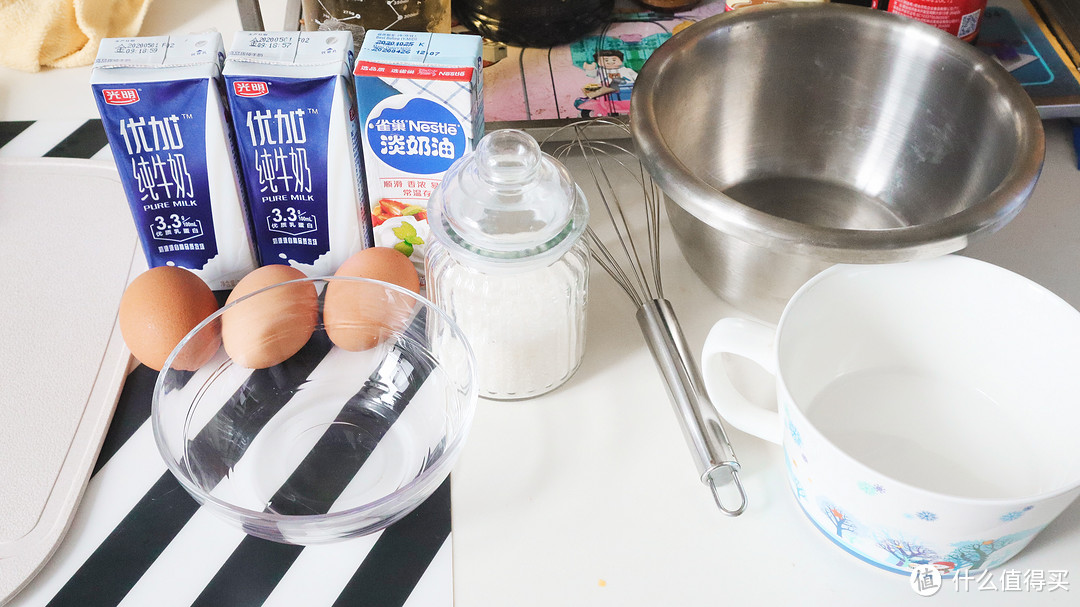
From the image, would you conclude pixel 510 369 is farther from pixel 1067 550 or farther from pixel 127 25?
pixel 127 25

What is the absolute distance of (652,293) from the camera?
2.34 ft

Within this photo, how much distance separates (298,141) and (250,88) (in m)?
0.05

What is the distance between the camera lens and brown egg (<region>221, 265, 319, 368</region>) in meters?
0.62

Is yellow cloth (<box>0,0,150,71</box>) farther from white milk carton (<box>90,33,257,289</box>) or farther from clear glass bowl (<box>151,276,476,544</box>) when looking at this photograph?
clear glass bowl (<box>151,276,476,544</box>)

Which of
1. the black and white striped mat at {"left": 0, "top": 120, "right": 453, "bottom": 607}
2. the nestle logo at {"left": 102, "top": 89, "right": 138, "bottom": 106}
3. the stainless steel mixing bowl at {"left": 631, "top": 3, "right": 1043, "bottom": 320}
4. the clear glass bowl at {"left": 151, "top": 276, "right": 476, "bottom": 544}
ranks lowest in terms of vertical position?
the black and white striped mat at {"left": 0, "top": 120, "right": 453, "bottom": 607}

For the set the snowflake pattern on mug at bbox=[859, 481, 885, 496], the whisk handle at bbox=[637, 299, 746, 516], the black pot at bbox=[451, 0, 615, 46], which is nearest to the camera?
the snowflake pattern on mug at bbox=[859, 481, 885, 496]

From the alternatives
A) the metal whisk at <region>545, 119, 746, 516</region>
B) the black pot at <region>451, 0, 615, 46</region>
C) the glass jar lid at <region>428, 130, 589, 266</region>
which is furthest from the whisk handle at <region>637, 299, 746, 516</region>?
the black pot at <region>451, 0, 615, 46</region>

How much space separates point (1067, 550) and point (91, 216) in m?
0.78

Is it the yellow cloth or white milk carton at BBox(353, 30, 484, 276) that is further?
the yellow cloth

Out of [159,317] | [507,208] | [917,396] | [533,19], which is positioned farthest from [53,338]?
[917,396]

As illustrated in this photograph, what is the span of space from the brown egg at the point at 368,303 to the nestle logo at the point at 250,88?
0.44ft

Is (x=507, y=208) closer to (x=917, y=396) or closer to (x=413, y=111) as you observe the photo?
(x=413, y=111)

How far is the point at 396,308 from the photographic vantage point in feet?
2.09

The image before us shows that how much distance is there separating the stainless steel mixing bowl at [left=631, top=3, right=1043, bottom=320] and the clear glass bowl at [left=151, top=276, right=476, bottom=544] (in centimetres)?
21
